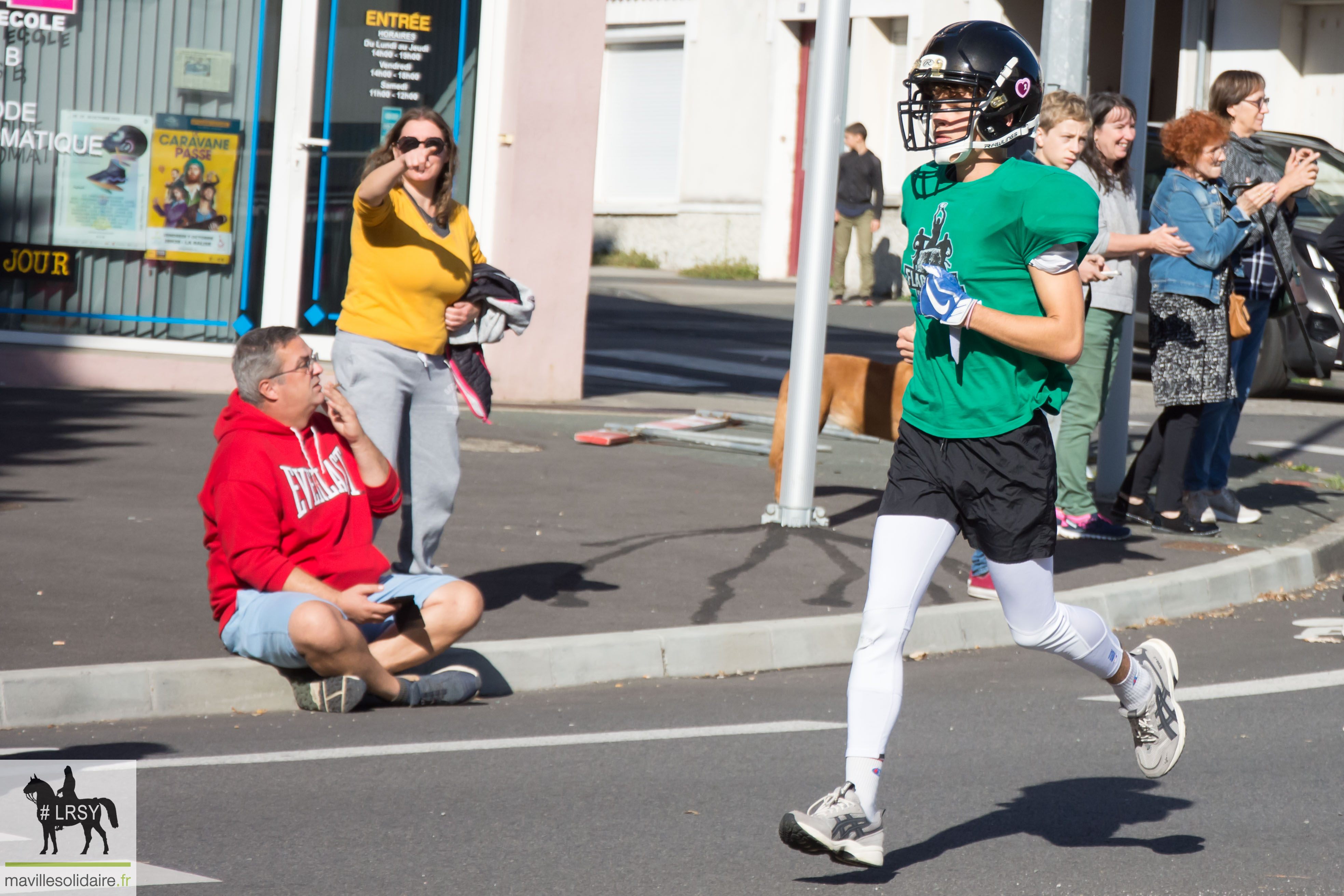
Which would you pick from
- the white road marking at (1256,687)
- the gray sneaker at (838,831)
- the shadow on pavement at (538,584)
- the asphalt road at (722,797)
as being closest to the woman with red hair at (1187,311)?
the white road marking at (1256,687)

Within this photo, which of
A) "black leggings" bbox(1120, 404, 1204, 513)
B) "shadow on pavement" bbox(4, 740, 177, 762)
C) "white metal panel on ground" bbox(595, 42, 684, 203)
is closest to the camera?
"shadow on pavement" bbox(4, 740, 177, 762)

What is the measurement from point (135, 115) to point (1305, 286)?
8997 mm

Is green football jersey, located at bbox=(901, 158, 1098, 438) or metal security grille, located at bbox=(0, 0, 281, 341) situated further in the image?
metal security grille, located at bbox=(0, 0, 281, 341)

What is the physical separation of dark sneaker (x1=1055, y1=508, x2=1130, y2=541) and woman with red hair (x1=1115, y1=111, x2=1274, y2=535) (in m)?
0.40

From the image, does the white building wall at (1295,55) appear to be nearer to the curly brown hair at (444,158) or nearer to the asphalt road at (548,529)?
the asphalt road at (548,529)

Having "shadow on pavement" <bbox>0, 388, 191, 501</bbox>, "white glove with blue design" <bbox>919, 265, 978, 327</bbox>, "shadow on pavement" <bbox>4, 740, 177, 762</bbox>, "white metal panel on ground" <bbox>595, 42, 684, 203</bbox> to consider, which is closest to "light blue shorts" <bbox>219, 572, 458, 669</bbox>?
"shadow on pavement" <bbox>4, 740, 177, 762</bbox>

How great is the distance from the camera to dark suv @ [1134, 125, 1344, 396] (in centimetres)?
1381

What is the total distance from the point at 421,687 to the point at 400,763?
81cm

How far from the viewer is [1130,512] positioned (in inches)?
360

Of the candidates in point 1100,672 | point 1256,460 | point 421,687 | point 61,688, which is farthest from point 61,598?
point 1256,460

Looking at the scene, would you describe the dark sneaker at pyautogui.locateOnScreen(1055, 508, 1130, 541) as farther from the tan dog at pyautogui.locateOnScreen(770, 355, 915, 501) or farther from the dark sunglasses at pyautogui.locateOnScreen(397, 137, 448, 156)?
the dark sunglasses at pyautogui.locateOnScreen(397, 137, 448, 156)

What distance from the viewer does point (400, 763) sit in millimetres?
4961

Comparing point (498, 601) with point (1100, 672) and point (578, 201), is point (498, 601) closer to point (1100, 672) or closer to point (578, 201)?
point (1100, 672)

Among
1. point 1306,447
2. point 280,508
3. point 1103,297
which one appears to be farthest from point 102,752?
point 1306,447
